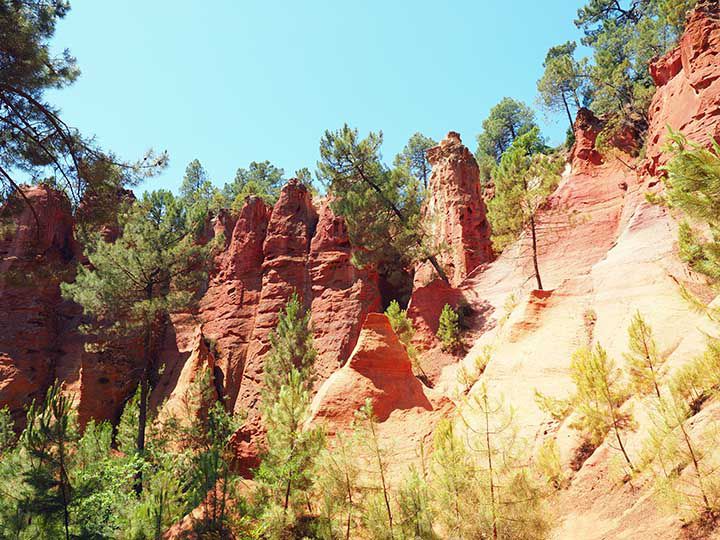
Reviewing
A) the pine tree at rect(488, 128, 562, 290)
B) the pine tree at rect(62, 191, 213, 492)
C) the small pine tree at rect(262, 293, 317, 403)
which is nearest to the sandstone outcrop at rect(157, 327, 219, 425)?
the pine tree at rect(62, 191, 213, 492)

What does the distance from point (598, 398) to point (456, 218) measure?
17.6 m

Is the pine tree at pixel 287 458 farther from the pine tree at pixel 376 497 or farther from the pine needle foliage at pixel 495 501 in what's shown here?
the pine needle foliage at pixel 495 501

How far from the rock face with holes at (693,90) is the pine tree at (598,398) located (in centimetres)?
973

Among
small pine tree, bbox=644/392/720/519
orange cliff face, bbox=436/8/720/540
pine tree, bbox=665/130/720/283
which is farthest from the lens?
orange cliff face, bbox=436/8/720/540

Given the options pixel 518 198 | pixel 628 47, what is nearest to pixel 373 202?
pixel 518 198

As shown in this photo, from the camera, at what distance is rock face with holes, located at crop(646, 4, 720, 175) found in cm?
1579

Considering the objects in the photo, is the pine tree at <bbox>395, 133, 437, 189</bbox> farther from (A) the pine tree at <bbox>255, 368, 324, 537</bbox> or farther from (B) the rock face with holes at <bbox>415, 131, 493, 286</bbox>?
(A) the pine tree at <bbox>255, 368, 324, 537</bbox>

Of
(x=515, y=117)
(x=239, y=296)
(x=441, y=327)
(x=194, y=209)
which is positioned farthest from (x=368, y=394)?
(x=515, y=117)

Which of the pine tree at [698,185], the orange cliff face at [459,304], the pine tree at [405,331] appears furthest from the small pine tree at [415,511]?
the pine tree at [405,331]

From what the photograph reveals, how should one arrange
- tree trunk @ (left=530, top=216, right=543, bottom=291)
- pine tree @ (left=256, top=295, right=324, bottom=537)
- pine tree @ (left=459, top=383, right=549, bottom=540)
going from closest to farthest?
pine tree @ (left=459, top=383, right=549, bottom=540) → pine tree @ (left=256, top=295, right=324, bottom=537) → tree trunk @ (left=530, top=216, right=543, bottom=291)

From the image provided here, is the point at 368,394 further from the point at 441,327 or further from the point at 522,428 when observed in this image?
the point at 441,327

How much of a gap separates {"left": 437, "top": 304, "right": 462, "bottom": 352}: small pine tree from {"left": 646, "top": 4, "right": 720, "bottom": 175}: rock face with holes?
28.3ft

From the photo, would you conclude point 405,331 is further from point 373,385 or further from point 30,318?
point 30,318

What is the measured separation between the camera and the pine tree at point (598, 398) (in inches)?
302
